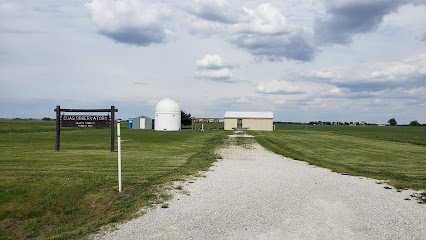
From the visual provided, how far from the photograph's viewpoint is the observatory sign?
1958 cm

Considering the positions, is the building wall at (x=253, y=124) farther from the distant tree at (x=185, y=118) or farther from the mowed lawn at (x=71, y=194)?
the mowed lawn at (x=71, y=194)

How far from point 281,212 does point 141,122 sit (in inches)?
2142

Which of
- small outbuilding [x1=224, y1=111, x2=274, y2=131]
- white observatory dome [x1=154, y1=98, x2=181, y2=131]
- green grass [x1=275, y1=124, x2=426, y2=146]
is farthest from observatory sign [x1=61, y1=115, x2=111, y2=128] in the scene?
small outbuilding [x1=224, y1=111, x2=274, y2=131]

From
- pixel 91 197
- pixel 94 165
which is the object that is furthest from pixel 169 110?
pixel 91 197

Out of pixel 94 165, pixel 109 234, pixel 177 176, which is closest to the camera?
pixel 109 234

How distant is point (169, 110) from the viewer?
52.3m

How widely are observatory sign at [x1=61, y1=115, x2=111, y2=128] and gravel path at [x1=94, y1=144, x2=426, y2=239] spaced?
35.0ft

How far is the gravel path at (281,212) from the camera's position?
6.17 metres

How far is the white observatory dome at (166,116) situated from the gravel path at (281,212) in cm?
4171

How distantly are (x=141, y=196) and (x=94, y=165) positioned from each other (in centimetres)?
616

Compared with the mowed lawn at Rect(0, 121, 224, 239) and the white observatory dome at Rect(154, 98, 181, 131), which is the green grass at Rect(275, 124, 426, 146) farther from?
the mowed lawn at Rect(0, 121, 224, 239)

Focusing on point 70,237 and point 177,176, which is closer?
point 70,237

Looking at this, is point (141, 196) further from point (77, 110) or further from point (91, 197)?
point (77, 110)

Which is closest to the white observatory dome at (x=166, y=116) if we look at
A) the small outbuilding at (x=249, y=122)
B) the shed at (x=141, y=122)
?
the shed at (x=141, y=122)
